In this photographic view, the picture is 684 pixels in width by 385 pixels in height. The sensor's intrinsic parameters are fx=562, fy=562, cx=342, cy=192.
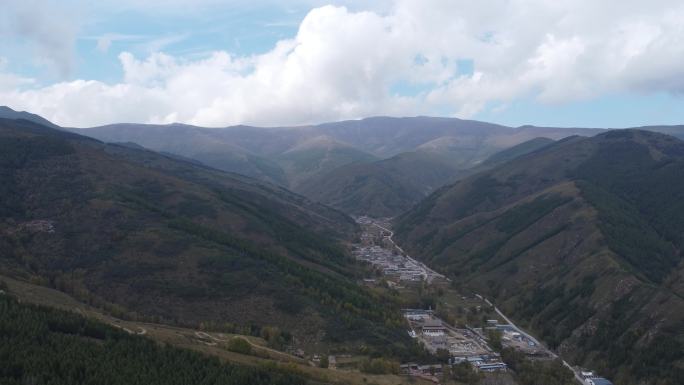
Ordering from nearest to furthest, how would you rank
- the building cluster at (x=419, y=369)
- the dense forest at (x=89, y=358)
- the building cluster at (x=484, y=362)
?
the dense forest at (x=89, y=358)
the building cluster at (x=419, y=369)
the building cluster at (x=484, y=362)

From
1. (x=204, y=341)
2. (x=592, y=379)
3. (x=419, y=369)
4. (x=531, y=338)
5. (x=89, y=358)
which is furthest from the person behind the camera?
(x=531, y=338)

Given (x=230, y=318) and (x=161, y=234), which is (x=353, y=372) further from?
(x=161, y=234)

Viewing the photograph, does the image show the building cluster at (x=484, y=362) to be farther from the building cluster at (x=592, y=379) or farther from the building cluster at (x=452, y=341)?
the building cluster at (x=592, y=379)

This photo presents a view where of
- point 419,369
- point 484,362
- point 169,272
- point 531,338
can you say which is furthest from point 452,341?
point 169,272

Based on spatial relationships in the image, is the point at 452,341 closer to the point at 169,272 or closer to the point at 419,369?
the point at 419,369

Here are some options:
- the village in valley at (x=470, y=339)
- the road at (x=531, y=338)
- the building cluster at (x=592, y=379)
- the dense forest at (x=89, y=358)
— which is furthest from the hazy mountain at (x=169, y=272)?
the building cluster at (x=592, y=379)

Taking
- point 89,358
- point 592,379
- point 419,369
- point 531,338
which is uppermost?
point 89,358

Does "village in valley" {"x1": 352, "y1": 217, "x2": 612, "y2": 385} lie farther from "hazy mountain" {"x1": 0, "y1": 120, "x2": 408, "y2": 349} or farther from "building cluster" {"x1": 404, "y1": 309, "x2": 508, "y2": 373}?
"hazy mountain" {"x1": 0, "y1": 120, "x2": 408, "y2": 349}

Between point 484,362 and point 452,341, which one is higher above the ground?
point 484,362

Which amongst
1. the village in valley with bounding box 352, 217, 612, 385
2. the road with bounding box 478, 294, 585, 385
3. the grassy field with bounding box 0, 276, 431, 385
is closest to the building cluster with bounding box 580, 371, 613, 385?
the village in valley with bounding box 352, 217, 612, 385
